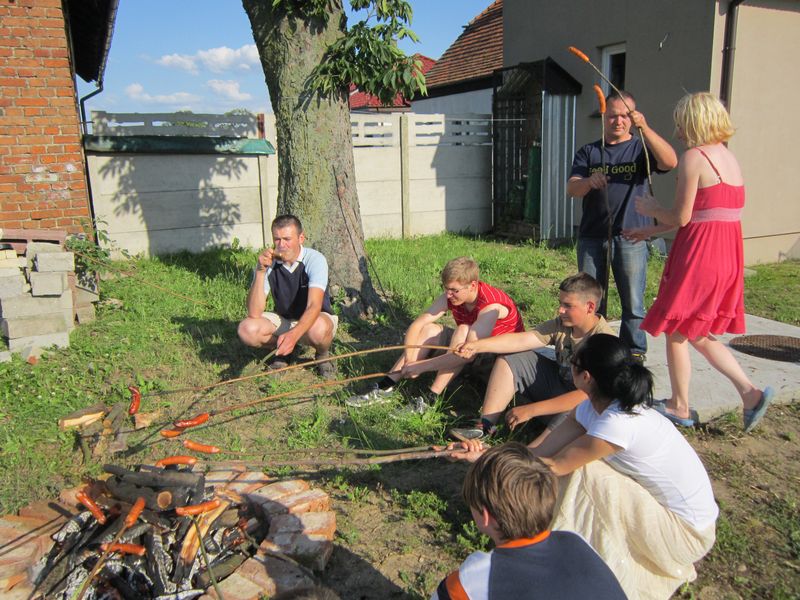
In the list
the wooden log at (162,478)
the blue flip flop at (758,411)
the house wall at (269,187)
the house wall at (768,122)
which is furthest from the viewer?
the house wall at (269,187)

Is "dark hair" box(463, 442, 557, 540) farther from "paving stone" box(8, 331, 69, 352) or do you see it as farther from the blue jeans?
"paving stone" box(8, 331, 69, 352)

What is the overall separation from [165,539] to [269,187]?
23.3ft

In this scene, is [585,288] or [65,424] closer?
[585,288]

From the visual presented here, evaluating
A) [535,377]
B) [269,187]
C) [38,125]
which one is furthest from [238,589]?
[269,187]

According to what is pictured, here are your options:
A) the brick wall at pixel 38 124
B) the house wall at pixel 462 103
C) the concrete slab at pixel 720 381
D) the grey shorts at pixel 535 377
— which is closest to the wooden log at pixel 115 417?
the grey shorts at pixel 535 377

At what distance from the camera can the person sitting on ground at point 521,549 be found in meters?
1.59

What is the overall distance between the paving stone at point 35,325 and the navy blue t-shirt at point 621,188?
4198 millimetres

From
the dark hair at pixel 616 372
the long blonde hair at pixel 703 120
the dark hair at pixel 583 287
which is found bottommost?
the dark hair at pixel 616 372

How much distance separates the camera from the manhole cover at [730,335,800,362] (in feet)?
15.7

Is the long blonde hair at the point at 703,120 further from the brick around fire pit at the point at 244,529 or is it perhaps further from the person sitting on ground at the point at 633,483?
the brick around fire pit at the point at 244,529

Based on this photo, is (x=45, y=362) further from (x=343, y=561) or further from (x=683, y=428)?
(x=683, y=428)

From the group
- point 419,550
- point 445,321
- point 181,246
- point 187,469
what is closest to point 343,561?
point 419,550

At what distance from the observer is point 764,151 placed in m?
8.58

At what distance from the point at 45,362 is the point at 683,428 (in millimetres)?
4590
